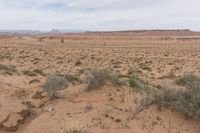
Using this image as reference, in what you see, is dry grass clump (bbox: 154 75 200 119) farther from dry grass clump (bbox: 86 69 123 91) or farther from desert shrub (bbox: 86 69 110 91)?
desert shrub (bbox: 86 69 110 91)

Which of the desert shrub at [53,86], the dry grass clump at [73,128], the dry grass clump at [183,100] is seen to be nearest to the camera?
the dry grass clump at [73,128]

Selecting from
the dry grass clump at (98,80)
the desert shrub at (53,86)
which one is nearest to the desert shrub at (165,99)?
the dry grass clump at (98,80)

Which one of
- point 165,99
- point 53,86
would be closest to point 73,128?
point 53,86

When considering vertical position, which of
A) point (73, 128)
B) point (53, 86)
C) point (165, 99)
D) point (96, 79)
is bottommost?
Result: point (73, 128)

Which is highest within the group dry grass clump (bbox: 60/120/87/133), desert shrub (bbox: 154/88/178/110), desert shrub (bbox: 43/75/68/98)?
desert shrub (bbox: 43/75/68/98)

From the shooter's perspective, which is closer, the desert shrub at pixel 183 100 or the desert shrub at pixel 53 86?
the desert shrub at pixel 183 100

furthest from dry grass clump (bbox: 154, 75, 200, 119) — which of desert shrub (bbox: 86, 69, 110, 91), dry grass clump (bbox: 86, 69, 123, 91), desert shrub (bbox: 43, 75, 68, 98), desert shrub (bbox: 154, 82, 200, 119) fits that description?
desert shrub (bbox: 43, 75, 68, 98)

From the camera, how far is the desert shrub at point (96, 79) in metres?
11.8

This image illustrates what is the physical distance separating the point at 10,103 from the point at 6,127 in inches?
67.5

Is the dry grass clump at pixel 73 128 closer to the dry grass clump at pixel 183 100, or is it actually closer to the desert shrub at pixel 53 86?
the desert shrub at pixel 53 86

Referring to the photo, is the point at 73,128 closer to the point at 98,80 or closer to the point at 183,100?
the point at 98,80

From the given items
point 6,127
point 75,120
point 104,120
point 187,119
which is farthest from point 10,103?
point 187,119

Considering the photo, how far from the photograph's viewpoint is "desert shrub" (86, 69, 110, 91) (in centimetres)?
1184

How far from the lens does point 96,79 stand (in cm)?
1197
